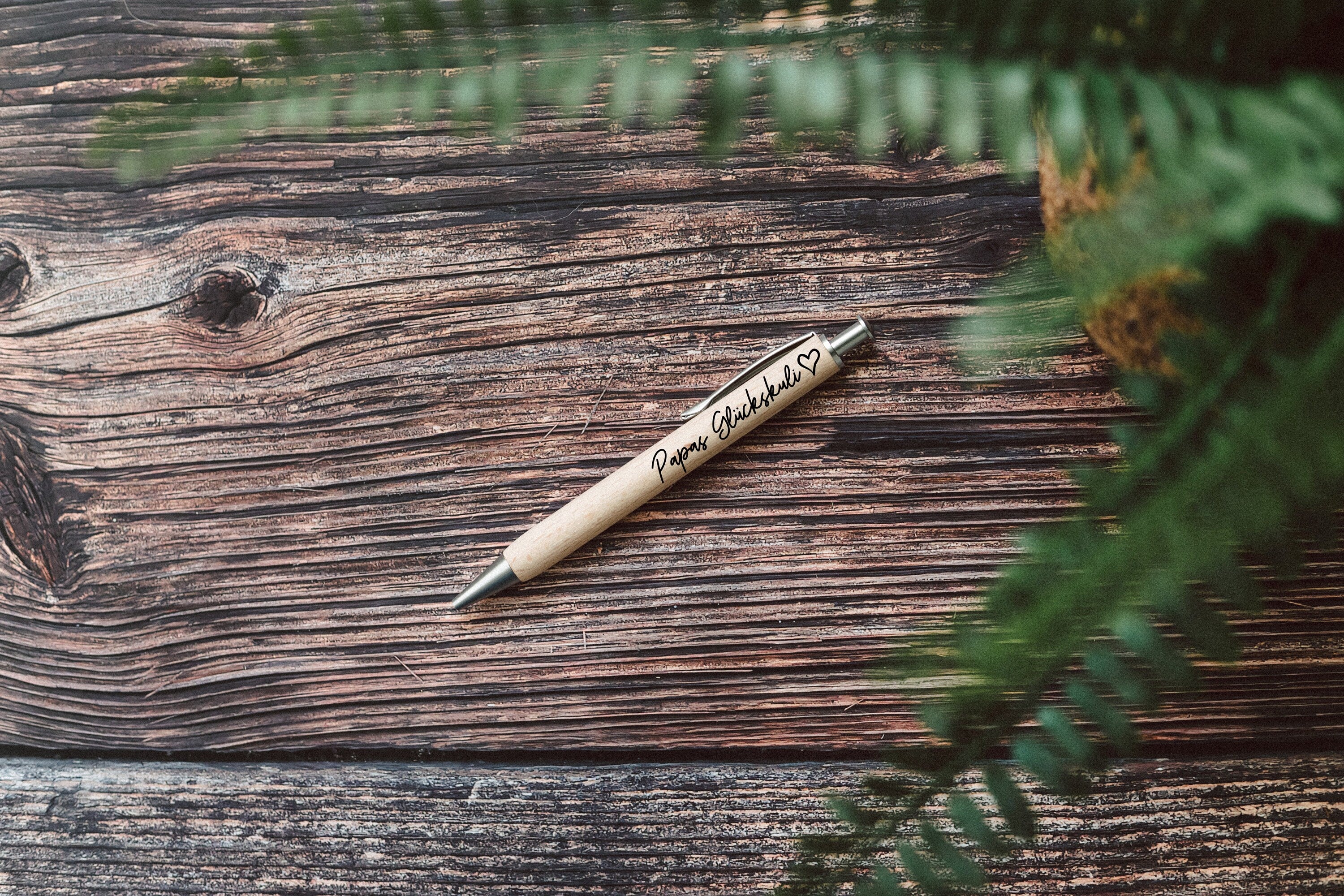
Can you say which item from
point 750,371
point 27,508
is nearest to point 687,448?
point 750,371

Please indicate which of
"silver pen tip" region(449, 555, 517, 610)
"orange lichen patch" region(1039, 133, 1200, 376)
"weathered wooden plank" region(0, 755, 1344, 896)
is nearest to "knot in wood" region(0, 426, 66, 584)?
"weathered wooden plank" region(0, 755, 1344, 896)

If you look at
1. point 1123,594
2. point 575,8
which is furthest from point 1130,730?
point 575,8

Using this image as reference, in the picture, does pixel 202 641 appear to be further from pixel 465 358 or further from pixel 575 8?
pixel 575 8

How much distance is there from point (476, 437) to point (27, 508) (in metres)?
0.26

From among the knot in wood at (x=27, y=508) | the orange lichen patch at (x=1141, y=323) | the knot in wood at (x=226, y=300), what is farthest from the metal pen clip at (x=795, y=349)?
the knot in wood at (x=27, y=508)

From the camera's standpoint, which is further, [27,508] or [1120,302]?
[27,508]

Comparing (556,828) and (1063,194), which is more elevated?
(1063,194)

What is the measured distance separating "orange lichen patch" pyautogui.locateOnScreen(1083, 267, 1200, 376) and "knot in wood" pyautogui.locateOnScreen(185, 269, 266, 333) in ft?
1.35

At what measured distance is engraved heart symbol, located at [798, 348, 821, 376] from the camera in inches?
15.7

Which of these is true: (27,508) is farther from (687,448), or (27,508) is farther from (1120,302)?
(1120,302)

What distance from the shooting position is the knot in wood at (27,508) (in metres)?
0.45

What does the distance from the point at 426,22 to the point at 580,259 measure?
9.1 inches

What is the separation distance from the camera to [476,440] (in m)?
0.43

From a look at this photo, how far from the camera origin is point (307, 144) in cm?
44
